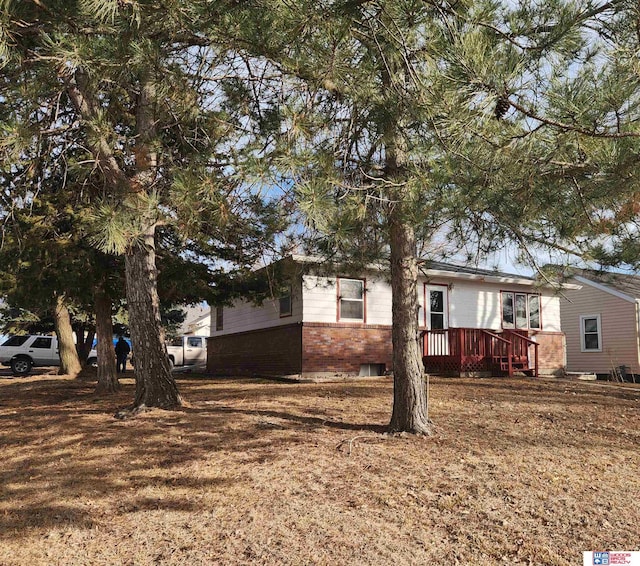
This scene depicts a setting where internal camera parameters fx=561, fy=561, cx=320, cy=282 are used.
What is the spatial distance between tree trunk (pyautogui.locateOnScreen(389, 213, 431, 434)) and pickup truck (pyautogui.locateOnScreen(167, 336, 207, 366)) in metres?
23.1

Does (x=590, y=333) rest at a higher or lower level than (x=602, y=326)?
lower

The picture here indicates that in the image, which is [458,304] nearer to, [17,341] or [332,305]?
[332,305]

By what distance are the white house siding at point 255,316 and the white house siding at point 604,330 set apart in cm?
1089

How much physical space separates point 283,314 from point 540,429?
9725 millimetres

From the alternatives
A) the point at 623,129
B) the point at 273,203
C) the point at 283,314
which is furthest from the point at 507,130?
the point at 283,314

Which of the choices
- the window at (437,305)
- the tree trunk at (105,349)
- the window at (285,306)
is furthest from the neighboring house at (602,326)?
the tree trunk at (105,349)

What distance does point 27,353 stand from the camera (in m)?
24.1

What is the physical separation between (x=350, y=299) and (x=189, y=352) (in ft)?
52.7

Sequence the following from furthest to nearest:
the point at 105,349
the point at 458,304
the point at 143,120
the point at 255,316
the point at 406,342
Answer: the point at 458,304 → the point at 255,316 → the point at 105,349 → the point at 143,120 → the point at 406,342

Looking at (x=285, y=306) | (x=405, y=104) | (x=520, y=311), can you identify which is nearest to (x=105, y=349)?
(x=285, y=306)

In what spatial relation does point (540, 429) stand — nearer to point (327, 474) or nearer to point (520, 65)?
point (327, 474)

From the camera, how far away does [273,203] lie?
7527 millimetres

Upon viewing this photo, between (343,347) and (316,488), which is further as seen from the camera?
(343,347)

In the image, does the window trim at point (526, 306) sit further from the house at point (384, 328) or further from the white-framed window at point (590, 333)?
the white-framed window at point (590, 333)
